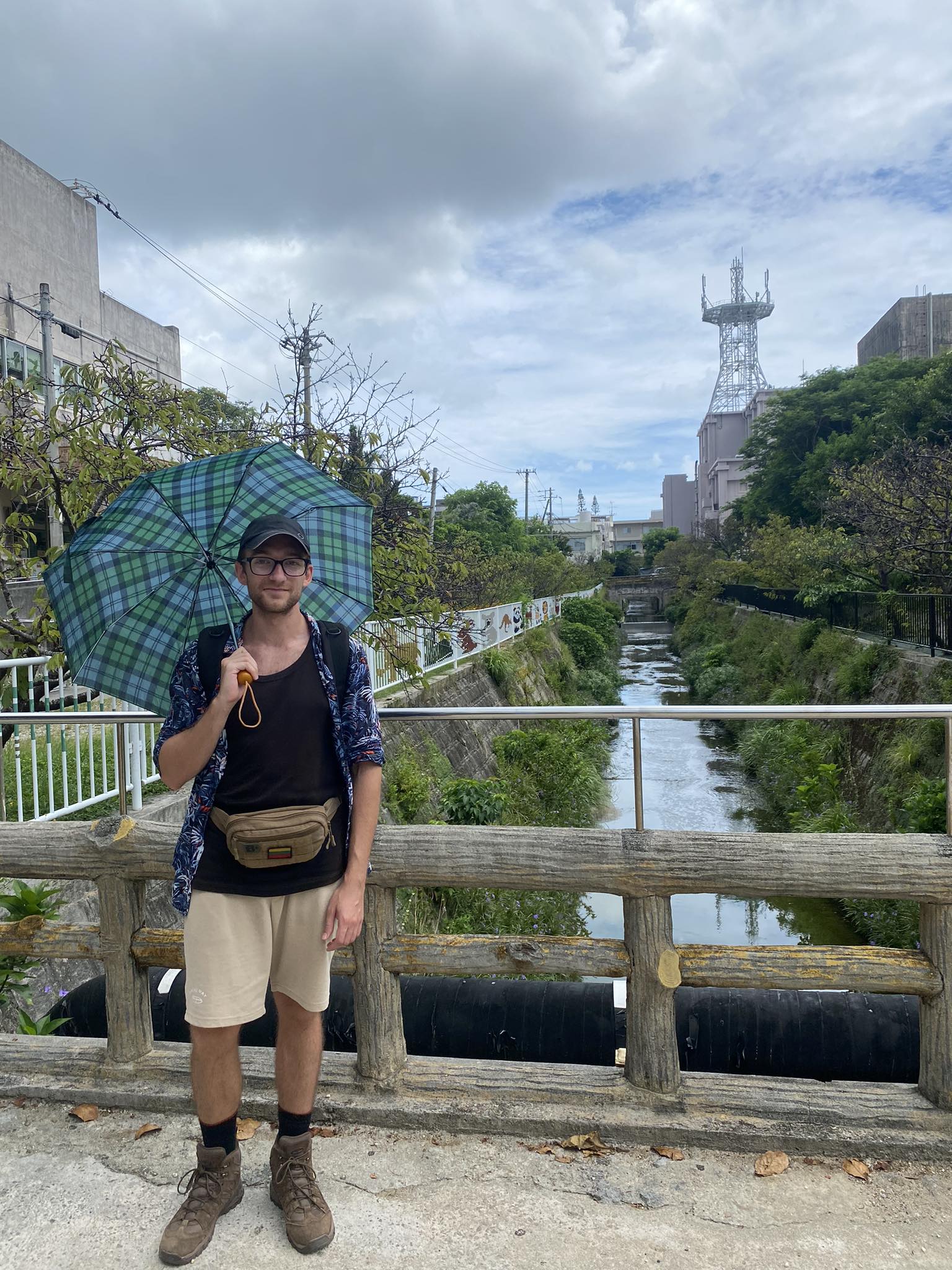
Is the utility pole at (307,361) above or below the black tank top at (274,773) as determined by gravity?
above

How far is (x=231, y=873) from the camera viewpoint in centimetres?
210

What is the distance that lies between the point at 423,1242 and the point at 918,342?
4869 cm

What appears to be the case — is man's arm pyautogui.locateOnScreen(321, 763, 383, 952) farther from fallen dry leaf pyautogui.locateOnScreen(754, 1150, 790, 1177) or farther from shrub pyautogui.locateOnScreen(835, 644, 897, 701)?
shrub pyautogui.locateOnScreen(835, 644, 897, 701)

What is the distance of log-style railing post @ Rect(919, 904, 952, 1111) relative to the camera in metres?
2.46

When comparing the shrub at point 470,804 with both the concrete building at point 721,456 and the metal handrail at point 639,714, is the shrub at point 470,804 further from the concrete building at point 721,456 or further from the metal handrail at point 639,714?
the concrete building at point 721,456

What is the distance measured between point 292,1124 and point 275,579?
1.32 meters

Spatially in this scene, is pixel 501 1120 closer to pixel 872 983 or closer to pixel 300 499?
pixel 872 983

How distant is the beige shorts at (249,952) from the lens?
2.10m

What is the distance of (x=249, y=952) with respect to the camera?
212 cm

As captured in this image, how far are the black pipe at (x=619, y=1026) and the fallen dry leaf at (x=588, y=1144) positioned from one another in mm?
413

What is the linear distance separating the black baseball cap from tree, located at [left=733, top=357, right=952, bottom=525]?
2943 cm

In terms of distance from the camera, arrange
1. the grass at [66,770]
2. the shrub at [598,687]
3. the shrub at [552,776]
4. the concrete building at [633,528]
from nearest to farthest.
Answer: the grass at [66,770]
the shrub at [552,776]
the shrub at [598,687]
the concrete building at [633,528]

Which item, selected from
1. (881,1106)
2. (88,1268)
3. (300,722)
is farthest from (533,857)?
(88,1268)

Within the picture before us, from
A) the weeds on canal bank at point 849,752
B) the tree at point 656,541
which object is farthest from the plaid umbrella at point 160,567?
the tree at point 656,541
